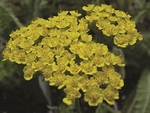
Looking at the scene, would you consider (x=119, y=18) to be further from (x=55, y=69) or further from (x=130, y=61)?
(x=130, y=61)

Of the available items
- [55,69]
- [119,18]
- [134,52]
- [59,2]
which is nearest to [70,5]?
[59,2]

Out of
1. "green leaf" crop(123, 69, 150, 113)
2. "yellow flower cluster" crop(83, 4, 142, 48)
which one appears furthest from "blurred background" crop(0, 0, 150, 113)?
"yellow flower cluster" crop(83, 4, 142, 48)

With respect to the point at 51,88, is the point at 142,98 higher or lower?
lower

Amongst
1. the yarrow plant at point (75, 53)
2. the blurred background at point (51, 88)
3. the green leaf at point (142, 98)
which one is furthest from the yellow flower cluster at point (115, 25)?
the green leaf at point (142, 98)

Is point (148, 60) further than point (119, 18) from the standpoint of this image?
Yes

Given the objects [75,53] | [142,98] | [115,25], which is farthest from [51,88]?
[75,53]

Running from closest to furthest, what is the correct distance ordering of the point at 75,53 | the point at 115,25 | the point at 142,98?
1. the point at 75,53
2. the point at 115,25
3. the point at 142,98

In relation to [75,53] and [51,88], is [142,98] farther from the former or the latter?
[75,53]
